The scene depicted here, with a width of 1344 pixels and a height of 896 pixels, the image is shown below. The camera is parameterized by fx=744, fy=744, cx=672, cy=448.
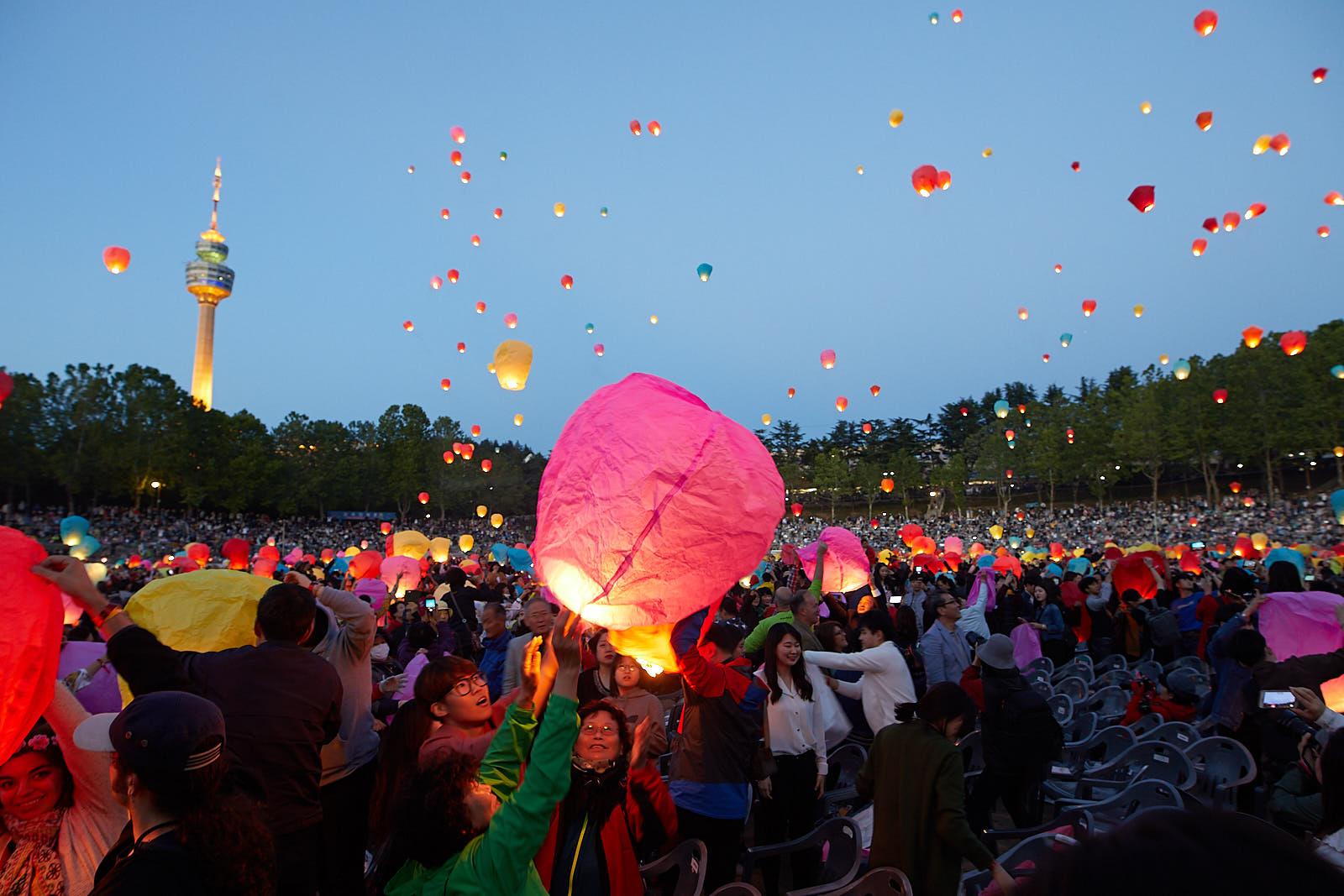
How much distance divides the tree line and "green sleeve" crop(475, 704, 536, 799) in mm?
50257

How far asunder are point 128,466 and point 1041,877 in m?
52.7

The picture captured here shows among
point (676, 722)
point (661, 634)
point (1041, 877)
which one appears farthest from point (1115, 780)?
point (1041, 877)

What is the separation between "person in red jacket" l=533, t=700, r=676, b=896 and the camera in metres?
2.37

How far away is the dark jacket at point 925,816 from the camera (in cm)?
291

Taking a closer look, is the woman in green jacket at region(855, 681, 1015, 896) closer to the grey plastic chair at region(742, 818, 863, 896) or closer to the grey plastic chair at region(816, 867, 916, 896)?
the grey plastic chair at region(816, 867, 916, 896)

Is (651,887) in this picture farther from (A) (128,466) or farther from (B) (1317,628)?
(A) (128,466)

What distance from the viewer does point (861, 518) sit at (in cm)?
6034

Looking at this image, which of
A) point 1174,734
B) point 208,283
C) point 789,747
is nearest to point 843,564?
point 1174,734

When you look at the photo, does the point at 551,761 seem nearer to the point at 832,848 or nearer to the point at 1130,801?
the point at 832,848

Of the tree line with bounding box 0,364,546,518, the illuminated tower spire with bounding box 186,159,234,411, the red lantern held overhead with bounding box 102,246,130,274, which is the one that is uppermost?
the illuminated tower spire with bounding box 186,159,234,411

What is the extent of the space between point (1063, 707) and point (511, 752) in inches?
223

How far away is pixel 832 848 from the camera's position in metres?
3.60

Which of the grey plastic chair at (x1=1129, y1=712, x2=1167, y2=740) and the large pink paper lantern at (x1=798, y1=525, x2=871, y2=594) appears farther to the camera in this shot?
the large pink paper lantern at (x1=798, y1=525, x2=871, y2=594)

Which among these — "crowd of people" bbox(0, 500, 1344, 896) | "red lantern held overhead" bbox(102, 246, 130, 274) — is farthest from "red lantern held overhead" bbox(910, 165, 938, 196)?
"red lantern held overhead" bbox(102, 246, 130, 274)
